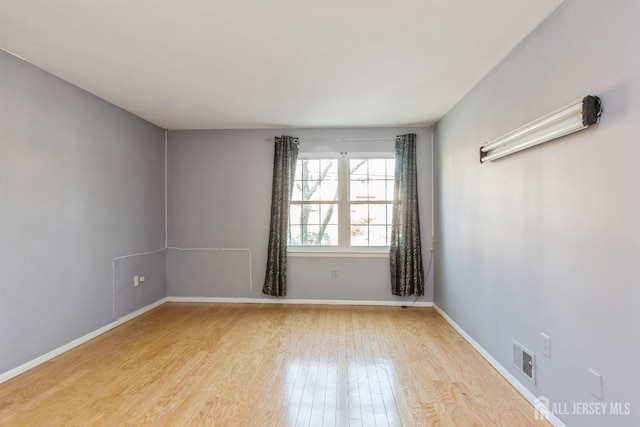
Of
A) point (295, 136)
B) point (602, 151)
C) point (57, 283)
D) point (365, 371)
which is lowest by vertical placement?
point (365, 371)

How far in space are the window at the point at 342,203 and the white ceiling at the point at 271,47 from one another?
1.14m

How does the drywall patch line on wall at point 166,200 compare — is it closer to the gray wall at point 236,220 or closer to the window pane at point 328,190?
the gray wall at point 236,220

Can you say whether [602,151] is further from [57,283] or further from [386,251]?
[57,283]

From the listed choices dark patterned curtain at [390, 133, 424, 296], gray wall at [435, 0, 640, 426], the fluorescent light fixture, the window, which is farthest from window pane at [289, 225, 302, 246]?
the fluorescent light fixture

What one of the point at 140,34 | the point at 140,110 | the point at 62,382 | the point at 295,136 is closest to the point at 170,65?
the point at 140,34

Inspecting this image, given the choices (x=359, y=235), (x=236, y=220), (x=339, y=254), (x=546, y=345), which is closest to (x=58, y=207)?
(x=236, y=220)

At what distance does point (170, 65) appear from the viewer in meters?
2.60

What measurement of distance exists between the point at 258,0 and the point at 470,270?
9.59 feet

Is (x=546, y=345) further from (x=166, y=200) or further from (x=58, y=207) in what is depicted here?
(x=166, y=200)

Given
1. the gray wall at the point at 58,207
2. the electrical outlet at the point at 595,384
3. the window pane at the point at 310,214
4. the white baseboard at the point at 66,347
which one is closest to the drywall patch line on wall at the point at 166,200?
the gray wall at the point at 58,207

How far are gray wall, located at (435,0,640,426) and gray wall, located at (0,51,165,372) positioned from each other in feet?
12.5

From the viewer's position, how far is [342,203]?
461cm

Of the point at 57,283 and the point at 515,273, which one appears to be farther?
the point at 57,283

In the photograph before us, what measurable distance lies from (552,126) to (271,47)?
6.26ft
